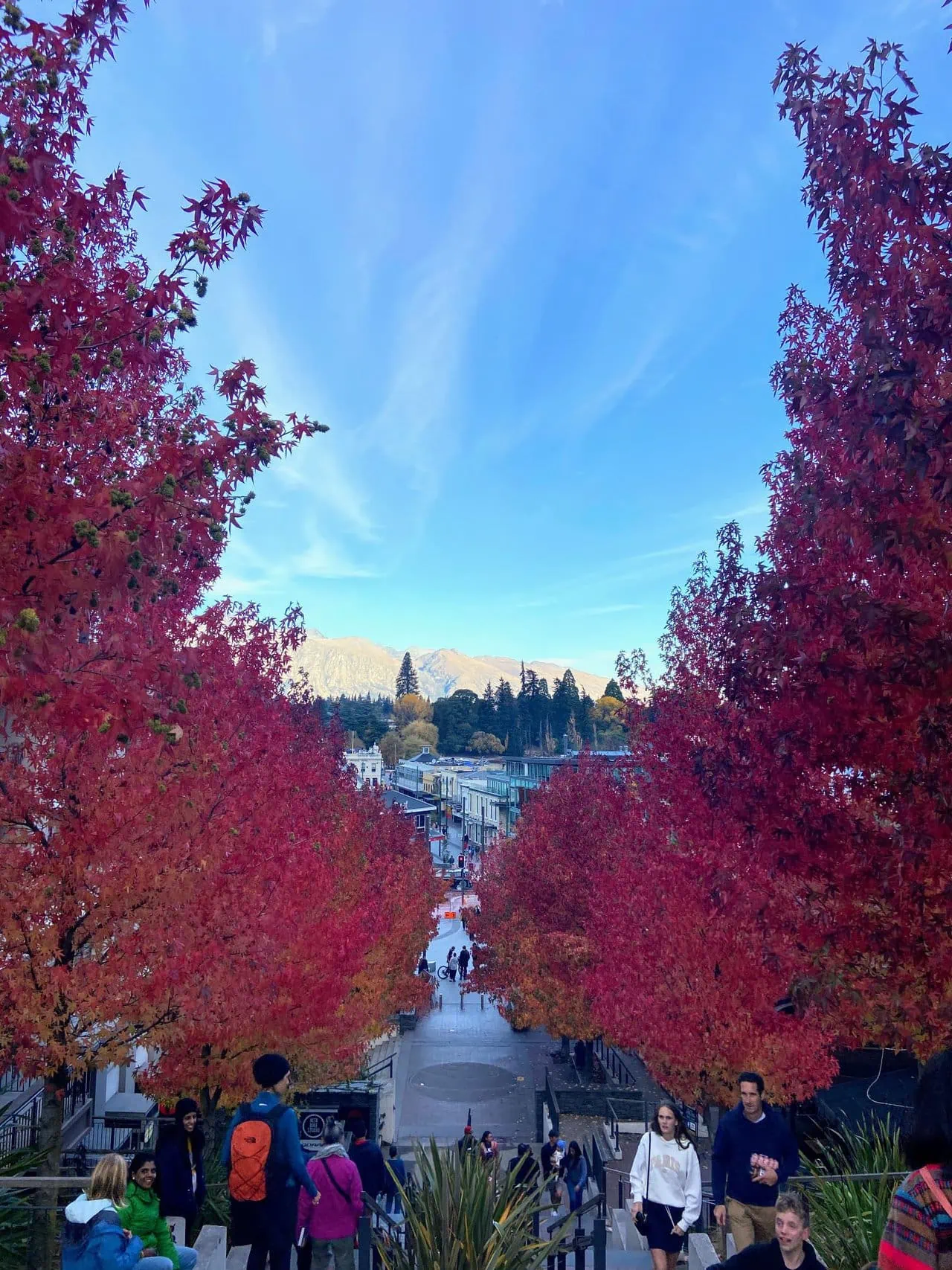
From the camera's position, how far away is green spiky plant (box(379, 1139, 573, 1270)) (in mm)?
5941

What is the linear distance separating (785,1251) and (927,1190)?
2.23 m

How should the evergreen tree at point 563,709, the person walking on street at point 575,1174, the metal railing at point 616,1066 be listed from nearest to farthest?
the person walking on street at point 575,1174, the metal railing at point 616,1066, the evergreen tree at point 563,709

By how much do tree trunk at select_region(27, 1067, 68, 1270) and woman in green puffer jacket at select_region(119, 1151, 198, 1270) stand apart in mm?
1517

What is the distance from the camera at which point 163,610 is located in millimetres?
11781

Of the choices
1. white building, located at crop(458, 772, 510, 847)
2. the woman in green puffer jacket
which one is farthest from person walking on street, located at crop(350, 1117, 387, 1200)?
white building, located at crop(458, 772, 510, 847)

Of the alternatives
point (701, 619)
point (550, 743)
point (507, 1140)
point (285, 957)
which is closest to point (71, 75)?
point (285, 957)

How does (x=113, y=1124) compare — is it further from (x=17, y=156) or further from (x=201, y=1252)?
(x=17, y=156)

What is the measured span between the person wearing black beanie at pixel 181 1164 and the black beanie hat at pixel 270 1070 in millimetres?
1886

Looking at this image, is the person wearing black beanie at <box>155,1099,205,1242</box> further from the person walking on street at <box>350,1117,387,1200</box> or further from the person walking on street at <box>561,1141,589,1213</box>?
the person walking on street at <box>561,1141,589,1213</box>

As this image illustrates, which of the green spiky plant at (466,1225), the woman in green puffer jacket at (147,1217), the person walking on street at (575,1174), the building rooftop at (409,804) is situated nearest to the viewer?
the green spiky plant at (466,1225)

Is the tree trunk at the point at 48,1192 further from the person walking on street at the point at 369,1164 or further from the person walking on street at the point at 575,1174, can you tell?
the person walking on street at the point at 575,1174

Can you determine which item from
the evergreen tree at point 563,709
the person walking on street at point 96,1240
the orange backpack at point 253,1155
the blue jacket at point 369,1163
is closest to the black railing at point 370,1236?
the blue jacket at point 369,1163

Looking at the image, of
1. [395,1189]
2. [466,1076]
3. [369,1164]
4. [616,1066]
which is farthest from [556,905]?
[369,1164]

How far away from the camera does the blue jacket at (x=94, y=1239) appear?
17.0ft
